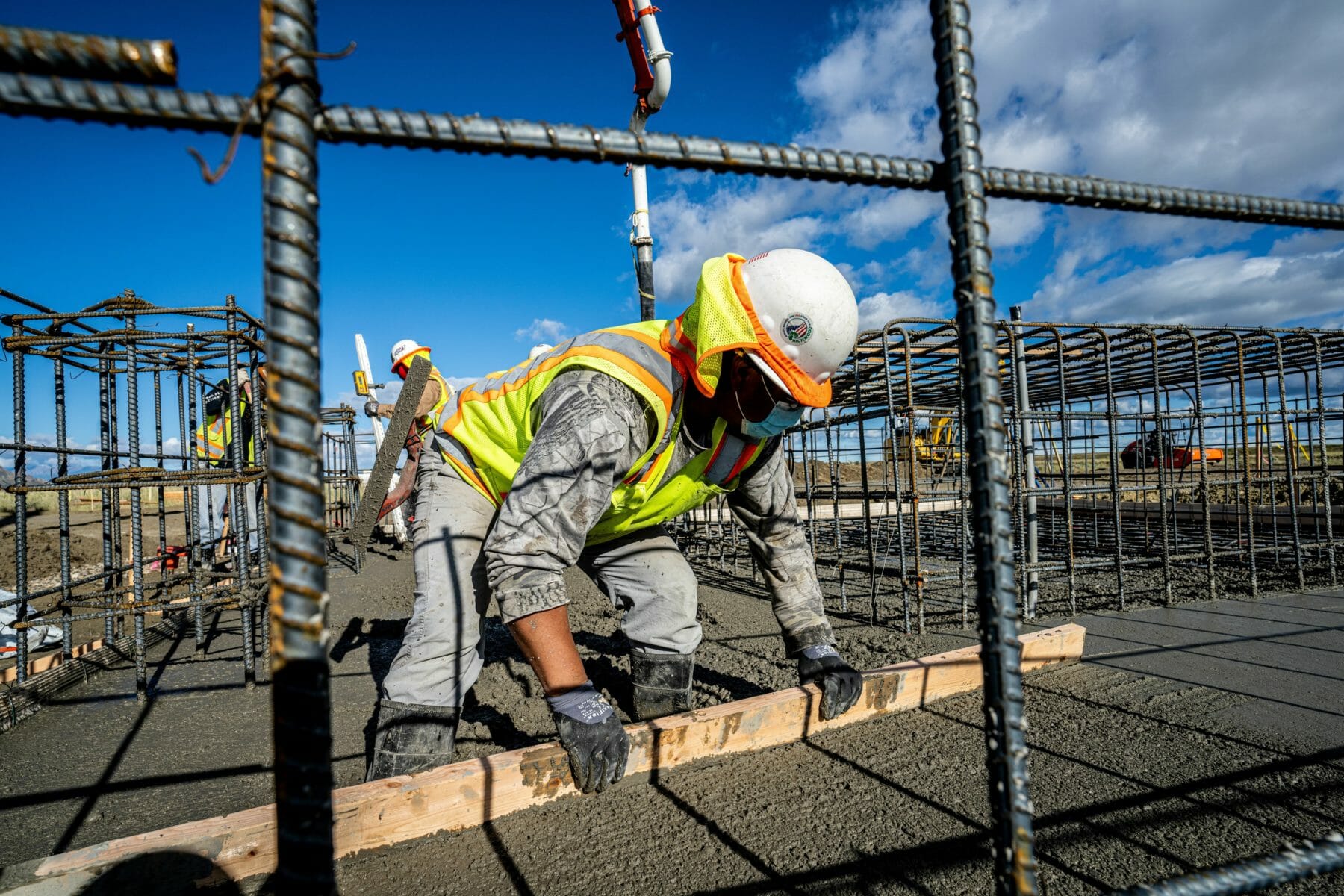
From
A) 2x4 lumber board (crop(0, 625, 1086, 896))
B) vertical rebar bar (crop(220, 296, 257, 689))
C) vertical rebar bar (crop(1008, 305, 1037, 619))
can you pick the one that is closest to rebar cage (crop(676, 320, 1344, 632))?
vertical rebar bar (crop(1008, 305, 1037, 619))

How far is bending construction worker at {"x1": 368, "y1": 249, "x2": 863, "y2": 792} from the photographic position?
2066 millimetres

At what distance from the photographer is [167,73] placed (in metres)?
0.63

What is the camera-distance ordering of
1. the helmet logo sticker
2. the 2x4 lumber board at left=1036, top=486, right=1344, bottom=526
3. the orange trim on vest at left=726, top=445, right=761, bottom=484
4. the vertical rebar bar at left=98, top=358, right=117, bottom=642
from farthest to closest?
the 2x4 lumber board at left=1036, top=486, right=1344, bottom=526
the vertical rebar bar at left=98, top=358, right=117, bottom=642
the orange trim on vest at left=726, top=445, right=761, bottom=484
the helmet logo sticker

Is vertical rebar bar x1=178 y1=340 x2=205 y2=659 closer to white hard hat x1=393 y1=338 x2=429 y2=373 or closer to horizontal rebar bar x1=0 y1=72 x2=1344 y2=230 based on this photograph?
white hard hat x1=393 y1=338 x2=429 y2=373

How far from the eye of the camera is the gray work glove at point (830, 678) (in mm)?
2672

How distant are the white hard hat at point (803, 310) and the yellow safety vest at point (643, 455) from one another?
1.33 feet

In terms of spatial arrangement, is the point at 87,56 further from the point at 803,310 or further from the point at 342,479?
the point at 342,479

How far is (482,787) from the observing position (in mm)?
2098

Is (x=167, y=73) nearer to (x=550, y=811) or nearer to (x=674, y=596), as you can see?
(x=550, y=811)

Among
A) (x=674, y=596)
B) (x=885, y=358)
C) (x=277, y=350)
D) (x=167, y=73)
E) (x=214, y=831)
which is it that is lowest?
(x=214, y=831)

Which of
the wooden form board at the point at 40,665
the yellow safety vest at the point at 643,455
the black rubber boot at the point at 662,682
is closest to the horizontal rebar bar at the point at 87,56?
the yellow safety vest at the point at 643,455

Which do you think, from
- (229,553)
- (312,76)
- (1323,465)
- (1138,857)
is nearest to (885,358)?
(1138,857)

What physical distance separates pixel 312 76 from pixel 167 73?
0.41 ft

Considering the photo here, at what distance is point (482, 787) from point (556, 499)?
3.15 feet
